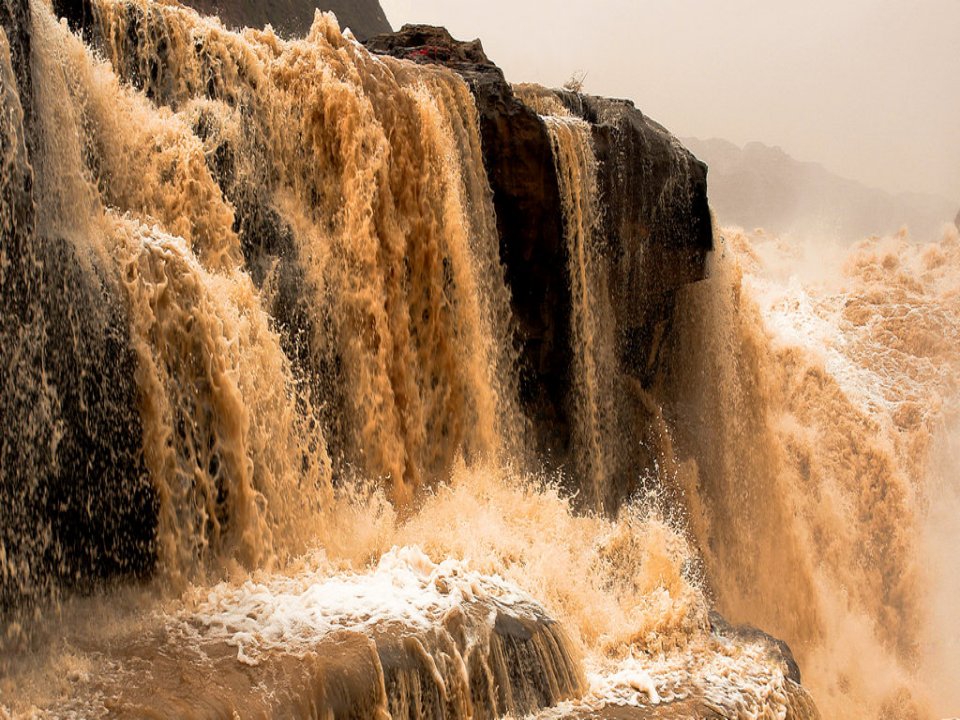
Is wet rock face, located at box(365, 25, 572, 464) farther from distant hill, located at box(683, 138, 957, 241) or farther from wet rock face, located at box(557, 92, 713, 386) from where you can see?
distant hill, located at box(683, 138, 957, 241)

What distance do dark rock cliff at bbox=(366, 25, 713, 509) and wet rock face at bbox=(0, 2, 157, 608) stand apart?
427 cm

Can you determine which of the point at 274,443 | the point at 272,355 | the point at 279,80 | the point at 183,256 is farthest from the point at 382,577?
the point at 279,80

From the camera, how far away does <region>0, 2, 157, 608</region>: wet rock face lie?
422 centimetres

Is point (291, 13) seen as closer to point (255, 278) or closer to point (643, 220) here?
point (643, 220)

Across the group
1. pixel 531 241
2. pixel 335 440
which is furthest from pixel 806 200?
pixel 335 440

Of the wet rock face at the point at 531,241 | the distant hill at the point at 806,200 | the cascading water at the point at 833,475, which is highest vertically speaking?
the distant hill at the point at 806,200

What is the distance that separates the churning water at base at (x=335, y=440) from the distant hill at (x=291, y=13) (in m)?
5.23

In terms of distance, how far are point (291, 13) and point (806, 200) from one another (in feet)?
103

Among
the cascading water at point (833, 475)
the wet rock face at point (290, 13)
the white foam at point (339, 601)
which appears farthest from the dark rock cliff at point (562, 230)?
the white foam at point (339, 601)

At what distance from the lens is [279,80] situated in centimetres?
682

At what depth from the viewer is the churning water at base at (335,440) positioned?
421 centimetres

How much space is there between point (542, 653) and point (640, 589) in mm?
1376

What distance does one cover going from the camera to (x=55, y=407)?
4500mm

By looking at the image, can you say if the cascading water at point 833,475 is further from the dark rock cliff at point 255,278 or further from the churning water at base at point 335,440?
the dark rock cliff at point 255,278
